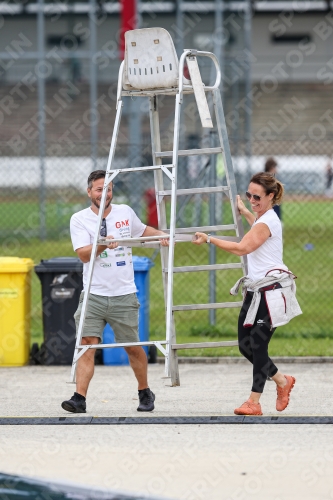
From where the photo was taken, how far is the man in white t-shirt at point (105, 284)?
7.41 metres

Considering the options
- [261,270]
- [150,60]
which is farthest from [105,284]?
[150,60]

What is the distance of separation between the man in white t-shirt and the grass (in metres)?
3.18

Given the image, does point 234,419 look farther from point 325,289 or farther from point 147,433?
point 325,289

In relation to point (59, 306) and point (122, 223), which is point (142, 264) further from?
point (122, 223)

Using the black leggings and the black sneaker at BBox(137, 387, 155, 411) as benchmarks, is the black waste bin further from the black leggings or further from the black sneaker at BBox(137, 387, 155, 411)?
the black leggings

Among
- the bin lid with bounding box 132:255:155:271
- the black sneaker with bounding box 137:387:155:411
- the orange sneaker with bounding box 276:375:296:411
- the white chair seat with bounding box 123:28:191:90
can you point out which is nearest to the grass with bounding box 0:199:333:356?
the bin lid with bounding box 132:255:155:271

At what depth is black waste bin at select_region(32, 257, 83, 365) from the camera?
33.2ft

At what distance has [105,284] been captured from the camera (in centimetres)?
745

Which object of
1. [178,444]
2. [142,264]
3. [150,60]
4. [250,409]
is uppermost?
[150,60]

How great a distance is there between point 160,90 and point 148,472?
3.02 m

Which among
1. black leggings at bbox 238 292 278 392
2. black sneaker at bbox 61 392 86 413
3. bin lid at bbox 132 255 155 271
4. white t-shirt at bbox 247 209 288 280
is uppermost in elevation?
bin lid at bbox 132 255 155 271

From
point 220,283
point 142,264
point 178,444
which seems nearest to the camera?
point 178,444

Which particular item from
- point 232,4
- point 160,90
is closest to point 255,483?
point 160,90

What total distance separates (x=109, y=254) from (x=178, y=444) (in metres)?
1.67
